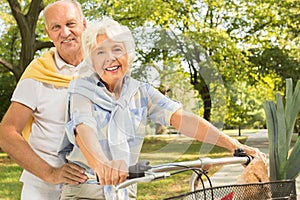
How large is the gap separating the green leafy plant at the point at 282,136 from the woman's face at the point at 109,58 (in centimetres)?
200

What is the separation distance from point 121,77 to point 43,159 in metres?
0.50

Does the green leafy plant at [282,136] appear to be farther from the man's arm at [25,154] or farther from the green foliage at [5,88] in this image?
the green foliage at [5,88]

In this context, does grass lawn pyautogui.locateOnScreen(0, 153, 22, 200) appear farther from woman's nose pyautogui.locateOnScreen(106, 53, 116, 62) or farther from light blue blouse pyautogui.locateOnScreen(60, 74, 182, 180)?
woman's nose pyautogui.locateOnScreen(106, 53, 116, 62)

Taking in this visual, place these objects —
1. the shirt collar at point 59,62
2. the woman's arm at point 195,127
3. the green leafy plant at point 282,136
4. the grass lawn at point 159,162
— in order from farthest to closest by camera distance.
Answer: the green leafy plant at point 282,136 → the shirt collar at point 59,62 → the woman's arm at point 195,127 → the grass lawn at point 159,162

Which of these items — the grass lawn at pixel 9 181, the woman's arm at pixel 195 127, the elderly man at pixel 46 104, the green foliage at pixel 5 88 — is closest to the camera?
the woman's arm at pixel 195 127

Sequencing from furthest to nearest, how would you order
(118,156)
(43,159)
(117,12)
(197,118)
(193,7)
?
(193,7), (117,12), (43,159), (197,118), (118,156)

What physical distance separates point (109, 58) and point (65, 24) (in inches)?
21.9

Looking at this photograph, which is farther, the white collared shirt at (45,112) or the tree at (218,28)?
the tree at (218,28)

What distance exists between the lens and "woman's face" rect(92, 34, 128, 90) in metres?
1.48

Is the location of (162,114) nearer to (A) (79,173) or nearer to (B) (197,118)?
(B) (197,118)

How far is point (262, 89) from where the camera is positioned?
18.4 meters

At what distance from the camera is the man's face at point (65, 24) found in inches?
77.9

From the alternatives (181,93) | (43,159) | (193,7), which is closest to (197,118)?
(181,93)

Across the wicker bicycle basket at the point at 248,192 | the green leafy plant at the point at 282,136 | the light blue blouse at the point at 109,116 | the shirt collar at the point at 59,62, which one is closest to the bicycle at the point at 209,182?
the wicker bicycle basket at the point at 248,192
